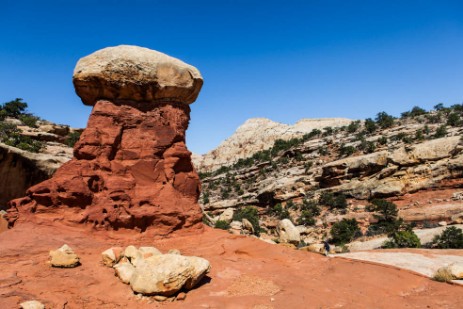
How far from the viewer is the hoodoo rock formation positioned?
1059 cm

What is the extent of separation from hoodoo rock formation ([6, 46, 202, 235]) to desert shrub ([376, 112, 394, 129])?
47.7 m

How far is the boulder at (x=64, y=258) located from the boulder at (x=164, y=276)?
175 centimetres

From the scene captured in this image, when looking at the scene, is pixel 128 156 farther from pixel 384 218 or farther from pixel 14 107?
pixel 14 107

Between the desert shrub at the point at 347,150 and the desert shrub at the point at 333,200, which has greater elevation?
the desert shrub at the point at 347,150

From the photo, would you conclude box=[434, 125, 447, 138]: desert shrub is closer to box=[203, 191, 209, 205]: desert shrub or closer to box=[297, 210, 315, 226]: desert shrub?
box=[297, 210, 315, 226]: desert shrub

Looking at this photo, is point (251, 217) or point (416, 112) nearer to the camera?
point (251, 217)

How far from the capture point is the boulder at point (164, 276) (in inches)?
288

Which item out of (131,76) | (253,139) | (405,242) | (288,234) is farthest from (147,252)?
(253,139)

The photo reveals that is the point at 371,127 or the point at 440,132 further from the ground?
the point at 371,127

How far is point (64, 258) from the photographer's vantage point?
814cm

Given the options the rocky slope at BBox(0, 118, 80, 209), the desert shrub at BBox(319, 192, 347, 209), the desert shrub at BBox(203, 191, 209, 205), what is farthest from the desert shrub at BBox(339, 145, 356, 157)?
the rocky slope at BBox(0, 118, 80, 209)

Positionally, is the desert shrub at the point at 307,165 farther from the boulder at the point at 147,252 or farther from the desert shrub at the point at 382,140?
the boulder at the point at 147,252

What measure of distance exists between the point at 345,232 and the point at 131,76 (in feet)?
78.0

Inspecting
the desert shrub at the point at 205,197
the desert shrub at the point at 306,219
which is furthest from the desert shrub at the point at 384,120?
the desert shrub at the point at 205,197
